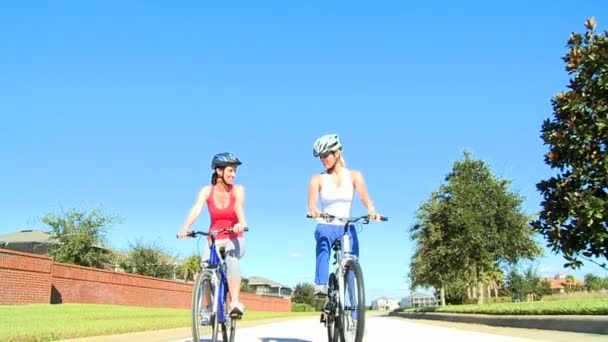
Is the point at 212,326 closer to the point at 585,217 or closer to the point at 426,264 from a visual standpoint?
the point at 585,217

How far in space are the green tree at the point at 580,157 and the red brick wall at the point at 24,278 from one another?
760 inches

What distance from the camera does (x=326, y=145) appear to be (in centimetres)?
648

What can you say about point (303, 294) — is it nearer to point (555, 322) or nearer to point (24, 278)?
point (24, 278)

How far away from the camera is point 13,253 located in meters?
22.5

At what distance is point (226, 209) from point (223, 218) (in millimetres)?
115

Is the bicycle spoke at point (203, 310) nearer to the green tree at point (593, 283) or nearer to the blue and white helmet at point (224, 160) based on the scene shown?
the blue and white helmet at point (224, 160)

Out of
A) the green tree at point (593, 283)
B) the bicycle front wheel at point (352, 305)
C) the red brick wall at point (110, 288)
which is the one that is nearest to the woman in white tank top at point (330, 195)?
the bicycle front wheel at point (352, 305)

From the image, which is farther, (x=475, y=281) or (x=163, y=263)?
(x=163, y=263)

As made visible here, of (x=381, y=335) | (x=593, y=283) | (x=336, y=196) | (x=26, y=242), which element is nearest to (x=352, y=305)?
(x=336, y=196)

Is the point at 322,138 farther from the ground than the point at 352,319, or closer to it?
farther from the ground

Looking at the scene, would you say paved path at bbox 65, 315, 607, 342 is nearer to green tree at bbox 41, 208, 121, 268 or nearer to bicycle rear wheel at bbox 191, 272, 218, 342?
bicycle rear wheel at bbox 191, 272, 218, 342

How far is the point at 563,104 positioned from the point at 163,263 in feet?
163

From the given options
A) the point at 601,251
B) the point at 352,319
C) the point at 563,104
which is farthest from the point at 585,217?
the point at 352,319

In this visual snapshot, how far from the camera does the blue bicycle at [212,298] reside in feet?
20.2
